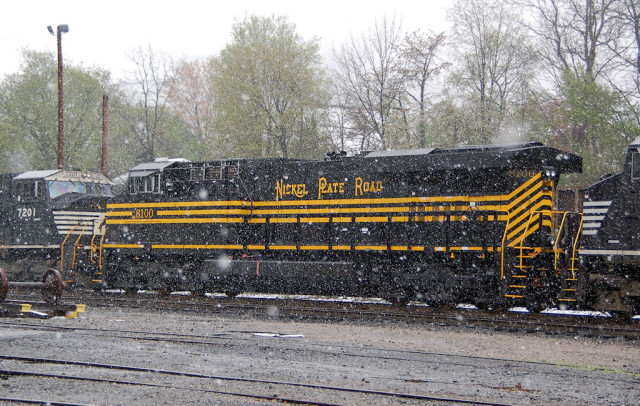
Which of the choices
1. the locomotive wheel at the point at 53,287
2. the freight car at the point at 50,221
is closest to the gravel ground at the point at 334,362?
the locomotive wheel at the point at 53,287

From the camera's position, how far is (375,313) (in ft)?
45.4

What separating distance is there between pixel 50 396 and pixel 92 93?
40.0m

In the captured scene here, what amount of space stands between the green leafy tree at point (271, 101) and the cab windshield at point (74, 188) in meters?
13.2

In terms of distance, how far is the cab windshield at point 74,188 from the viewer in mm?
20641

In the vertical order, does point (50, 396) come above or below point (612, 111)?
below

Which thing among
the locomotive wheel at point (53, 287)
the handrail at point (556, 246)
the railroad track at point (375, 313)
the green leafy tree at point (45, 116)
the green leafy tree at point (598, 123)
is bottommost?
the railroad track at point (375, 313)

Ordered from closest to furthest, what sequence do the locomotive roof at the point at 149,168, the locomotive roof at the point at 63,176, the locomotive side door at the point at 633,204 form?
the locomotive side door at the point at 633,204 → the locomotive roof at the point at 149,168 → the locomotive roof at the point at 63,176

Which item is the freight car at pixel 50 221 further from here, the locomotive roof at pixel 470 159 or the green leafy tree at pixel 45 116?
the green leafy tree at pixel 45 116

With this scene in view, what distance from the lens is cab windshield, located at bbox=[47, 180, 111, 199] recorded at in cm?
2064

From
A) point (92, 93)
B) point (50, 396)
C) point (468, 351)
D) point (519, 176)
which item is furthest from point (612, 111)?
point (92, 93)

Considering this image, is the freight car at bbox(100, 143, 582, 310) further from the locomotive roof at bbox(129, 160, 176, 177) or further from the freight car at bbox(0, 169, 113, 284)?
the freight car at bbox(0, 169, 113, 284)

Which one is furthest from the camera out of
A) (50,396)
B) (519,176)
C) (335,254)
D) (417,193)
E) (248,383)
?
(335,254)

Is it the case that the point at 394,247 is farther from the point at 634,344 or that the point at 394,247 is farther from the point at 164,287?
the point at 164,287

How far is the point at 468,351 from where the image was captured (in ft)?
31.1
